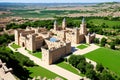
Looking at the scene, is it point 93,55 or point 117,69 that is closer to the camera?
point 117,69

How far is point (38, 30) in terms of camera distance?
52.5 meters

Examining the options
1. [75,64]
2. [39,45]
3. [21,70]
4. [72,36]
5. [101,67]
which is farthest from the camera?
[72,36]

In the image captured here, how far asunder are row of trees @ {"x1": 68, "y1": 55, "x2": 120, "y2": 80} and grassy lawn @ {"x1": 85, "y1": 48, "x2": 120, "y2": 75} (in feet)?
8.76

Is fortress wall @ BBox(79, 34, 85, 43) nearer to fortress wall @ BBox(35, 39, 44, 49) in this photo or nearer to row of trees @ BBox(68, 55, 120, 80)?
fortress wall @ BBox(35, 39, 44, 49)

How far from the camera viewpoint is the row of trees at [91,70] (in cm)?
3031

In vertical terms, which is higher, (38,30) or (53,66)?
(38,30)

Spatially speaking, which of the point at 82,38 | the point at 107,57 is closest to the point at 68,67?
the point at 107,57

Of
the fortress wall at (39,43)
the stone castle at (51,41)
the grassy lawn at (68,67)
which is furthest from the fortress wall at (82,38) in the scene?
the grassy lawn at (68,67)

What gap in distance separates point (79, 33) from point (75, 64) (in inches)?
626

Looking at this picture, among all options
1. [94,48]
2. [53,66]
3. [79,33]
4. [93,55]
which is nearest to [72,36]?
[79,33]

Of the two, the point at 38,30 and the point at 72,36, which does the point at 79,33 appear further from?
the point at 38,30

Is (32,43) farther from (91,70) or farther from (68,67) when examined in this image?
(91,70)

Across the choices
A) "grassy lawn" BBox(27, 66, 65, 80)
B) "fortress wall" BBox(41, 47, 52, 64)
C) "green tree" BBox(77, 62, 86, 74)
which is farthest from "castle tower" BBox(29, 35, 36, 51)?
"green tree" BBox(77, 62, 86, 74)

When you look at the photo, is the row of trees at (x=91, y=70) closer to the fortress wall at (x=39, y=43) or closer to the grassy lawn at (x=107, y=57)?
the grassy lawn at (x=107, y=57)
